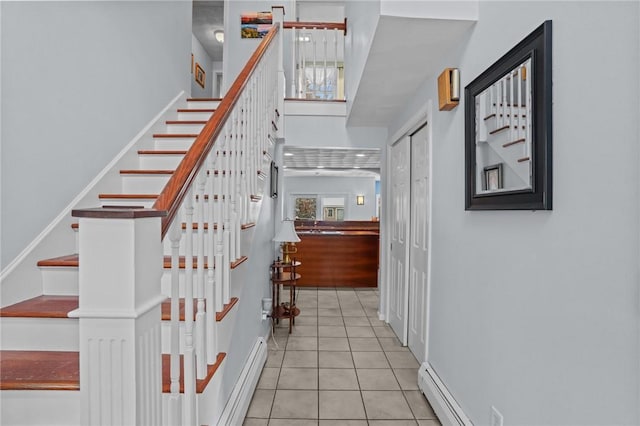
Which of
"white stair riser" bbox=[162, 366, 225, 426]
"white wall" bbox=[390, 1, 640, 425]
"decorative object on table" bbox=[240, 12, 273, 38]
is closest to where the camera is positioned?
"white wall" bbox=[390, 1, 640, 425]

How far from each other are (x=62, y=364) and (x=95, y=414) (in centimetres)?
65

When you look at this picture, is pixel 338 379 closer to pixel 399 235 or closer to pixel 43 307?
pixel 399 235

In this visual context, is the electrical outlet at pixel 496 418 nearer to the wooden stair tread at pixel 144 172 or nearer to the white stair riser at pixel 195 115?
the wooden stair tread at pixel 144 172

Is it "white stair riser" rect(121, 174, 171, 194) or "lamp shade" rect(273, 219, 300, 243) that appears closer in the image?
"white stair riser" rect(121, 174, 171, 194)

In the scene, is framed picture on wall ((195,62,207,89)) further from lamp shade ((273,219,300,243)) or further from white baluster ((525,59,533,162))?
white baluster ((525,59,533,162))

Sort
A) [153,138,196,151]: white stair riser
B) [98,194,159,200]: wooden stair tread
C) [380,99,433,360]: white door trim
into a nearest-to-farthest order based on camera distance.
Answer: [98,194,159,200]: wooden stair tread, [380,99,433,360]: white door trim, [153,138,196,151]: white stair riser

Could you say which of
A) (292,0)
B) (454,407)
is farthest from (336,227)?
(454,407)

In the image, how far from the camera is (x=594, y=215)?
3.17 ft

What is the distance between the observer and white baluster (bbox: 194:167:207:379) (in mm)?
1189

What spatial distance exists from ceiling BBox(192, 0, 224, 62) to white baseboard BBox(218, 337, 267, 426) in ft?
16.5

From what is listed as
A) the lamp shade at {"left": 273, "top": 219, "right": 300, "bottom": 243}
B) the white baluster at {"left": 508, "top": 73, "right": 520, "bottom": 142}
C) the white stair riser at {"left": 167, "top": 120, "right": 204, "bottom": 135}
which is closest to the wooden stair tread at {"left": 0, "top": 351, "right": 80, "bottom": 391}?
the white baluster at {"left": 508, "top": 73, "right": 520, "bottom": 142}

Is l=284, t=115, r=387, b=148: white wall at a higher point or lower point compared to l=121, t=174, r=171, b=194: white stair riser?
higher

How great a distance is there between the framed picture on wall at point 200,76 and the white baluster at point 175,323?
18.5 feet

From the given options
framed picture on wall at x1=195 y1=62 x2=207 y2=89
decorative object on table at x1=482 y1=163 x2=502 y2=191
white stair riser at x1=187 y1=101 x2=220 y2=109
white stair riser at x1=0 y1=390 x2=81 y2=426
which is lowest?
white stair riser at x1=0 y1=390 x2=81 y2=426
